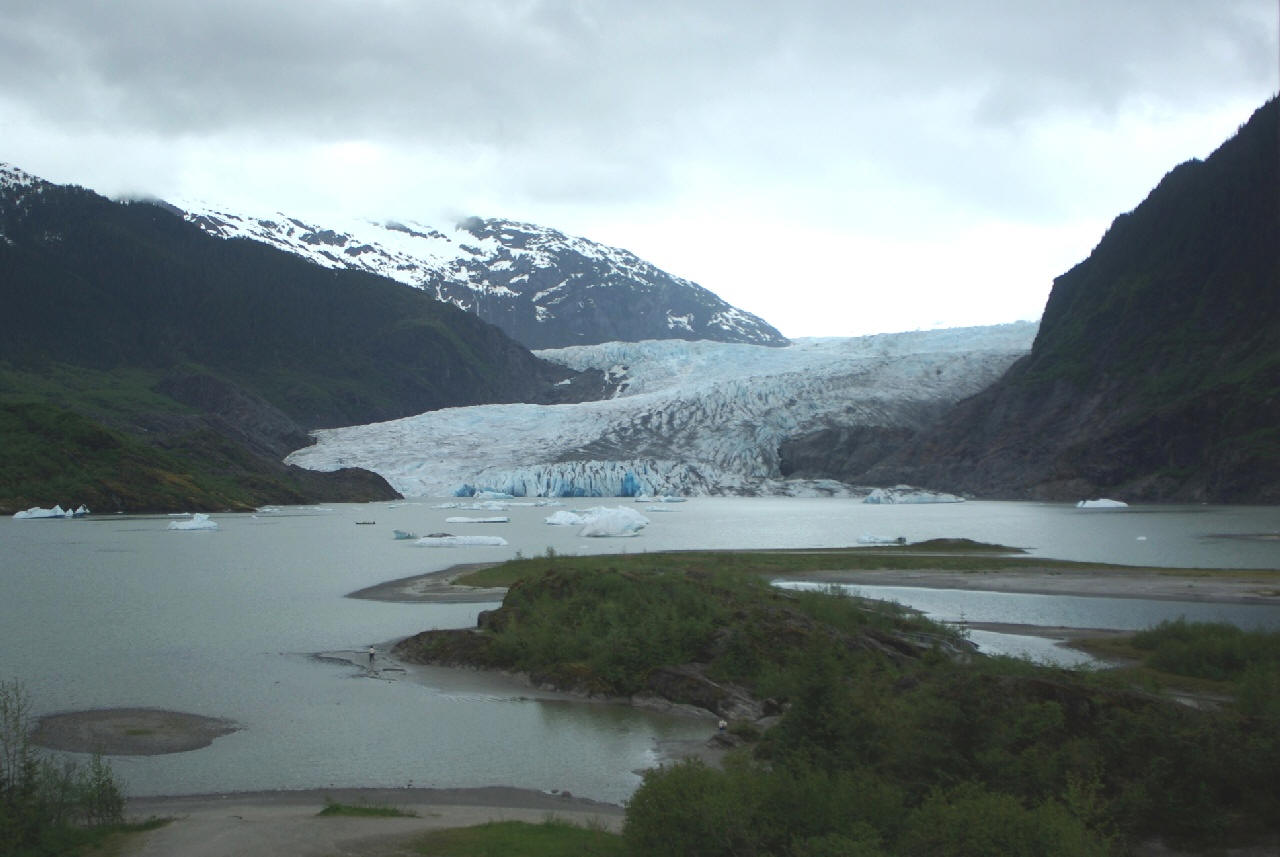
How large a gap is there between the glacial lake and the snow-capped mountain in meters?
41.0

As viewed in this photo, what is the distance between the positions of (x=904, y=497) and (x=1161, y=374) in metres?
24.3

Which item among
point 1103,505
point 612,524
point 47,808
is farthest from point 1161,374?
point 47,808

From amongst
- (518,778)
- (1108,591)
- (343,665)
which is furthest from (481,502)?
(518,778)

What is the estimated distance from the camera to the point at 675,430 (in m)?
102

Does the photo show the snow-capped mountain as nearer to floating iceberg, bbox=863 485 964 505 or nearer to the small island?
floating iceberg, bbox=863 485 964 505

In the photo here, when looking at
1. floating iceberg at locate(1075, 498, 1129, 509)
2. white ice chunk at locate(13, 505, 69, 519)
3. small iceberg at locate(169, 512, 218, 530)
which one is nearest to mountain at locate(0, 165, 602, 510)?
white ice chunk at locate(13, 505, 69, 519)

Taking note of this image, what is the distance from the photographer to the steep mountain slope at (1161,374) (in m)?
82.6

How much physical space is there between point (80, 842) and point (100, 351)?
499ft

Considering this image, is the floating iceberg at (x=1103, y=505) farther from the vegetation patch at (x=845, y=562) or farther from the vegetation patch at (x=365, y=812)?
the vegetation patch at (x=365, y=812)

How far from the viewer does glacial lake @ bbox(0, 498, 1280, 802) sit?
41.7 feet

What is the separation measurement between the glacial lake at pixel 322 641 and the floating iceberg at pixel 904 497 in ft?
120

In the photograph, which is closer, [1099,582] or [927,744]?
[927,744]

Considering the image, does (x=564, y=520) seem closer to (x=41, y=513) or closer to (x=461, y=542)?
(x=461, y=542)

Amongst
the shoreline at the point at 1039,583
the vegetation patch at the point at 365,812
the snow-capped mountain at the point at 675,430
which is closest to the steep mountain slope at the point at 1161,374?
the snow-capped mountain at the point at 675,430
